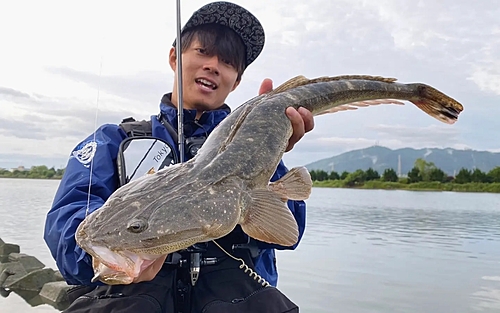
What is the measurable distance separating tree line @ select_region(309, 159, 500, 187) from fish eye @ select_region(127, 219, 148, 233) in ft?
165

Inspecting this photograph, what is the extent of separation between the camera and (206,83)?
12.2ft

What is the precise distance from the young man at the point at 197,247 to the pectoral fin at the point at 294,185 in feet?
1.37

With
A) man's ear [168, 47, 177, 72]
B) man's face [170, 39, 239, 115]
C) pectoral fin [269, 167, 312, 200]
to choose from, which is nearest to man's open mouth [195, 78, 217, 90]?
man's face [170, 39, 239, 115]

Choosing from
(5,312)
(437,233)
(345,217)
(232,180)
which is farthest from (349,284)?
(345,217)

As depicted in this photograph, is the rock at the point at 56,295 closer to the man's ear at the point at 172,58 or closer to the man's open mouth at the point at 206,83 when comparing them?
the man's ear at the point at 172,58

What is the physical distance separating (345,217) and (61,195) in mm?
25314

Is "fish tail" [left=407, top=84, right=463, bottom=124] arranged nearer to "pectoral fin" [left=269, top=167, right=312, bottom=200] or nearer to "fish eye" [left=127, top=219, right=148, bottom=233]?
"pectoral fin" [left=269, top=167, right=312, bottom=200]

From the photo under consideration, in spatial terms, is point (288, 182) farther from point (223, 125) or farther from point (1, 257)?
point (1, 257)

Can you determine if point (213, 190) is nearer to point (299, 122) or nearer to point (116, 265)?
point (116, 265)

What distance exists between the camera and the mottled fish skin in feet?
6.48

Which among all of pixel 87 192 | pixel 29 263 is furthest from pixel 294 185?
pixel 29 263

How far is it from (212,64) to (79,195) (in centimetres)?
153

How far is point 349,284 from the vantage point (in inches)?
450

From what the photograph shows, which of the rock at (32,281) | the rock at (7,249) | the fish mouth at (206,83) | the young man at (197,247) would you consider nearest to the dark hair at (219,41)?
the young man at (197,247)
